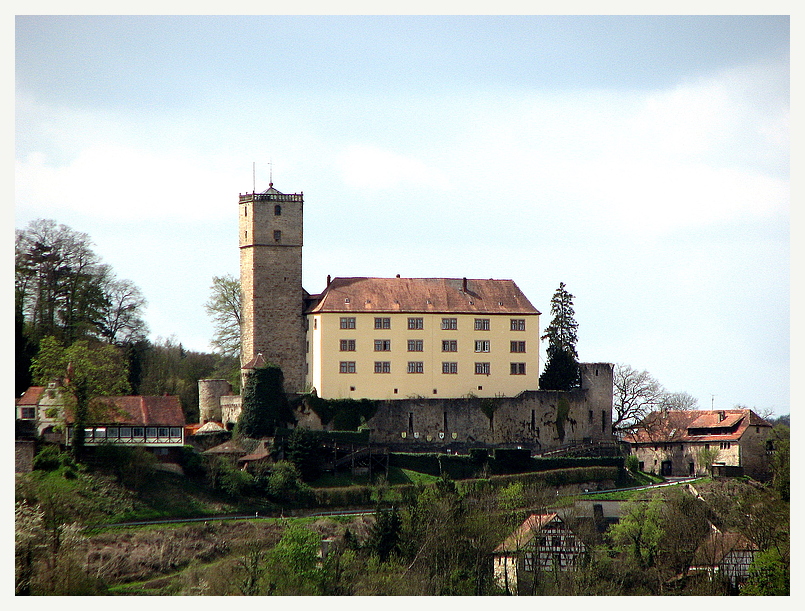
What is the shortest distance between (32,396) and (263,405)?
9858 mm

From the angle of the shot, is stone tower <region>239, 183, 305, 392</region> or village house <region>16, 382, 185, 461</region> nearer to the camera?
village house <region>16, 382, 185, 461</region>

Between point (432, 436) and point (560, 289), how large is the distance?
33.2 feet

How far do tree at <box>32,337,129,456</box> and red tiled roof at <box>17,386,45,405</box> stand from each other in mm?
320

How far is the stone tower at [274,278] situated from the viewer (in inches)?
2751

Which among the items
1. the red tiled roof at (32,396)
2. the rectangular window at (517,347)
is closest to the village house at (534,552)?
the rectangular window at (517,347)

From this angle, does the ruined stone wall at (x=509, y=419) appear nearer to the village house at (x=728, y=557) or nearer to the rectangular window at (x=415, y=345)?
the rectangular window at (x=415, y=345)

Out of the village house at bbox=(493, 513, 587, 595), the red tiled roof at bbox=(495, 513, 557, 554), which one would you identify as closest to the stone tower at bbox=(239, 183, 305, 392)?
the red tiled roof at bbox=(495, 513, 557, 554)

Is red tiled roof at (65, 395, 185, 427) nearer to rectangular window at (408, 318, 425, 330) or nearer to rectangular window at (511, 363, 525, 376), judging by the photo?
rectangular window at (408, 318, 425, 330)

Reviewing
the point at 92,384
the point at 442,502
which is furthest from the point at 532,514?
the point at 92,384

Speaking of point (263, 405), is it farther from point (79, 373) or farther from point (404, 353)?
point (79, 373)

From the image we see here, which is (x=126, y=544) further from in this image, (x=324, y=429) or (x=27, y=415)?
(x=324, y=429)

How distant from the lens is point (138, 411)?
207 feet

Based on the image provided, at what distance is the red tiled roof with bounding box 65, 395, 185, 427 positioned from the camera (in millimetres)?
61781

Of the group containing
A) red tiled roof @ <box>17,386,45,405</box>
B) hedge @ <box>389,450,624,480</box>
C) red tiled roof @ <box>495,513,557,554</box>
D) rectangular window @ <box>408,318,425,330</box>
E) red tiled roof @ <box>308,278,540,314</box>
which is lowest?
red tiled roof @ <box>495,513,557,554</box>
